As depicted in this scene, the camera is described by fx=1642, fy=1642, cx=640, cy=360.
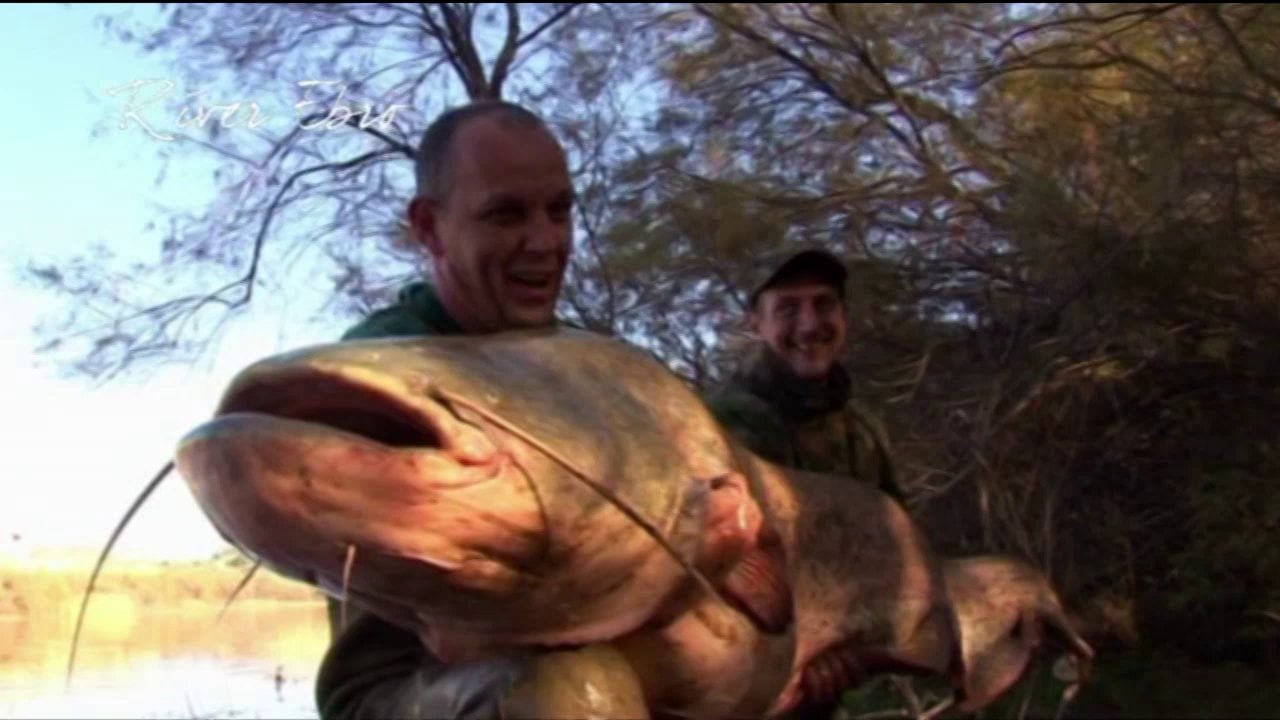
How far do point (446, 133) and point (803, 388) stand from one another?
1.42 metres

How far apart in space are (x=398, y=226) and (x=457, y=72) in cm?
78

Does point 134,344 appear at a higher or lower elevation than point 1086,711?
higher

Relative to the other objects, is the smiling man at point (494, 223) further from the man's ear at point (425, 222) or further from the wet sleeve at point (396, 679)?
the wet sleeve at point (396, 679)

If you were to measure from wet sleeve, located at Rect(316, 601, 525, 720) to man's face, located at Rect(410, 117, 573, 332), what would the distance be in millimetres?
459

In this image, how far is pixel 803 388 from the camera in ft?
11.7

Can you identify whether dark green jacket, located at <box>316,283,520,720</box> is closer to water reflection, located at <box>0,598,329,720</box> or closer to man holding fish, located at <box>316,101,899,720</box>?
man holding fish, located at <box>316,101,899,720</box>

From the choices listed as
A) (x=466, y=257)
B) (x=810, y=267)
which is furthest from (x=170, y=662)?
(x=466, y=257)

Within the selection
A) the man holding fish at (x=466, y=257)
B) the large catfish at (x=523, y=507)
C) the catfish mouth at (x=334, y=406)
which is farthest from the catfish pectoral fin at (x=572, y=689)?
the catfish mouth at (x=334, y=406)

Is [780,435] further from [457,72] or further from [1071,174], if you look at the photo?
[457,72]

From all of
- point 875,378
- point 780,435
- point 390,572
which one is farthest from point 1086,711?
point 390,572

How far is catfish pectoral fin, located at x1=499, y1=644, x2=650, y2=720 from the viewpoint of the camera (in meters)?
1.91

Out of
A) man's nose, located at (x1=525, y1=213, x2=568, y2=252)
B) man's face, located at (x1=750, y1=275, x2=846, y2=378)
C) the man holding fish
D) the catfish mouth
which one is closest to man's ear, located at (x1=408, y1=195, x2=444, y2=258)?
the man holding fish

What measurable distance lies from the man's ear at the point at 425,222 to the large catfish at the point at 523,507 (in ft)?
1.25

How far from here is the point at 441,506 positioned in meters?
1.74
